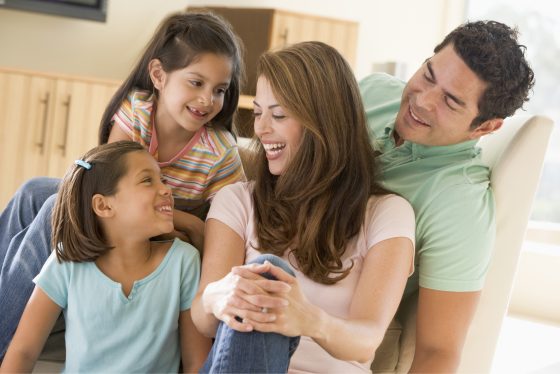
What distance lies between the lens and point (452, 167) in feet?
5.74

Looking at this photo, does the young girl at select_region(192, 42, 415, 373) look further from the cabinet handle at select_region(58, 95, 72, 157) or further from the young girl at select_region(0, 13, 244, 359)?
the cabinet handle at select_region(58, 95, 72, 157)

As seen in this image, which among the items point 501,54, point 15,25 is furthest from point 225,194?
point 15,25

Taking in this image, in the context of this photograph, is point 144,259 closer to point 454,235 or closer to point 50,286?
point 50,286

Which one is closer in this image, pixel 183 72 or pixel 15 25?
pixel 183 72

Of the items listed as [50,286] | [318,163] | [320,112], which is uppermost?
[320,112]

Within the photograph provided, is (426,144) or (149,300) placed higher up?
(426,144)

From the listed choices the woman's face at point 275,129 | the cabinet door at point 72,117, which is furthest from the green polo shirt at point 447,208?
the cabinet door at point 72,117

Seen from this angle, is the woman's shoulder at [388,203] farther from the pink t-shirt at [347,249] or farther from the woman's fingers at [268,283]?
the woman's fingers at [268,283]

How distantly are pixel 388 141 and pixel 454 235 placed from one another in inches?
14.3

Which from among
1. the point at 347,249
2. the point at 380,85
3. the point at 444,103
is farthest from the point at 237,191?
the point at 380,85

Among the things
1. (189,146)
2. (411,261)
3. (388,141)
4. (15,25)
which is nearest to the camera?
(411,261)

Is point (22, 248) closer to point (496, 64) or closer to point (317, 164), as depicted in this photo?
point (317, 164)

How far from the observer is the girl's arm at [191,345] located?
5.49 feet

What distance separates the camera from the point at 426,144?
1.80m
